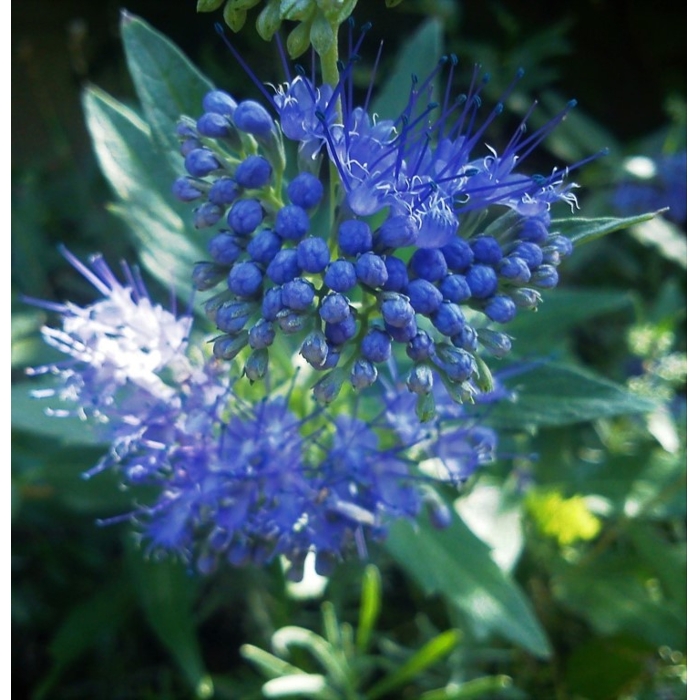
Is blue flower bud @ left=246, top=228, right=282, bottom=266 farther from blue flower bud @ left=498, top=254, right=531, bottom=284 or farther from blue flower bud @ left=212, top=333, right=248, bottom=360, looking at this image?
blue flower bud @ left=498, top=254, right=531, bottom=284

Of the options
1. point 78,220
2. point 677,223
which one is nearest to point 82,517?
point 78,220

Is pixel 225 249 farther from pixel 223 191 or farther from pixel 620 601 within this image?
pixel 620 601

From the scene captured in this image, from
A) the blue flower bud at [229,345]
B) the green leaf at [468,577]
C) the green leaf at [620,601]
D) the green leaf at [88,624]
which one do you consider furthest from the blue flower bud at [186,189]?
the green leaf at [620,601]

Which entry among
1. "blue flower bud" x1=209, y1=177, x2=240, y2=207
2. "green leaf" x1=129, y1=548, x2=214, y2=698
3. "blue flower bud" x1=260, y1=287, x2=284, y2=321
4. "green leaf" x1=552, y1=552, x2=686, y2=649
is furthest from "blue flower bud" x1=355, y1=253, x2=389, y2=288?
"green leaf" x1=552, y1=552, x2=686, y2=649

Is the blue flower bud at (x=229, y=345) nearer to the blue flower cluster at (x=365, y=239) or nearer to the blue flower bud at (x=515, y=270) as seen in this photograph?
the blue flower cluster at (x=365, y=239)

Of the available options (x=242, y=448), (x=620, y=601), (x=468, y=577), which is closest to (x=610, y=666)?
(x=620, y=601)

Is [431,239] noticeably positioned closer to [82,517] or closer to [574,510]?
[574,510]

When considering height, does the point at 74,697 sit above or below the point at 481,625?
below

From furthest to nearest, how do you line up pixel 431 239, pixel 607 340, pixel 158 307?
1. pixel 607 340
2. pixel 158 307
3. pixel 431 239
